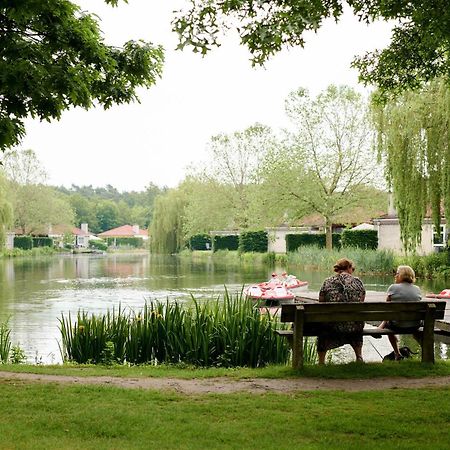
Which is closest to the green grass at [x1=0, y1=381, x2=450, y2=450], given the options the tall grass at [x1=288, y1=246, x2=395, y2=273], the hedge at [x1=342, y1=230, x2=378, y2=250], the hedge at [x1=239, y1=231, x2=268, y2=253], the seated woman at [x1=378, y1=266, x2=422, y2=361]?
the seated woman at [x1=378, y1=266, x2=422, y2=361]

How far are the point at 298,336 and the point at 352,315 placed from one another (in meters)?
0.66

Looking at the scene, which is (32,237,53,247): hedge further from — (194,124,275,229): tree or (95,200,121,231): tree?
(95,200,121,231): tree

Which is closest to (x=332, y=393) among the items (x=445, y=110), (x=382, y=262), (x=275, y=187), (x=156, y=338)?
(x=156, y=338)

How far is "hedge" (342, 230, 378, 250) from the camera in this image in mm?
45875

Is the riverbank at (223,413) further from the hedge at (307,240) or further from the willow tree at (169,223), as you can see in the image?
the willow tree at (169,223)

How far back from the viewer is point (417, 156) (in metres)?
27.6

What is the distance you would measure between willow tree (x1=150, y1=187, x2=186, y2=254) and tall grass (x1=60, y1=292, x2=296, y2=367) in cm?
6608

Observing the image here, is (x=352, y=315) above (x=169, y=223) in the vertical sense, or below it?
below

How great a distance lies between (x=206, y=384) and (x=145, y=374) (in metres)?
0.91

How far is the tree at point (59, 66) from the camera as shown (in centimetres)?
877

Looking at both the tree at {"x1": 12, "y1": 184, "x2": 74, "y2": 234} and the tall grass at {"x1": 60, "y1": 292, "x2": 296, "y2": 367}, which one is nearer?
the tall grass at {"x1": 60, "y1": 292, "x2": 296, "y2": 367}

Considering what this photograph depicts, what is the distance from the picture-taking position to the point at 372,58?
33.8 ft

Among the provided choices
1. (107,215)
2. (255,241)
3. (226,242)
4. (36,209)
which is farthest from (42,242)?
(107,215)

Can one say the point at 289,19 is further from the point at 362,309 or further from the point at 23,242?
the point at 23,242
